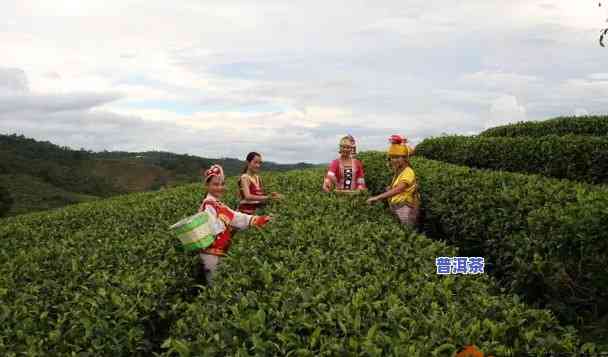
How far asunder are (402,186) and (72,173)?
98776 millimetres

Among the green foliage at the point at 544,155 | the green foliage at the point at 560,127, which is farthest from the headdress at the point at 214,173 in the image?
the green foliage at the point at 560,127

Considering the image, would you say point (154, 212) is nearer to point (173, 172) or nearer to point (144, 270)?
point (144, 270)

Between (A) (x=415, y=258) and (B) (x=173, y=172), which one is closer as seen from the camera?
(A) (x=415, y=258)

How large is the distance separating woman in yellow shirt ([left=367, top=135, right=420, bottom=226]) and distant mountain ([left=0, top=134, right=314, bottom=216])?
68.0 m

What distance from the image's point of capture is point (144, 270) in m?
6.83

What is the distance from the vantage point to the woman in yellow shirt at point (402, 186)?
8.96m

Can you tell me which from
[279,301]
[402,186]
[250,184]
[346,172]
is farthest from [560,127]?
[279,301]

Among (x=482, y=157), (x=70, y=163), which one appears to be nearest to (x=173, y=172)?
(x=70, y=163)

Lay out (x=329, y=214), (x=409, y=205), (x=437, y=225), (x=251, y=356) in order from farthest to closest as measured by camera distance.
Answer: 1. (x=437, y=225)
2. (x=409, y=205)
3. (x=329, y=214)
4. (x=251, y=356)

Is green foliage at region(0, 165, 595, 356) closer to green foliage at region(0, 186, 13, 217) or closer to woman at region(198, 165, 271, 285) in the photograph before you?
woman at region(198, 165, 271, 285)

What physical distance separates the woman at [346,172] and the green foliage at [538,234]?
5.83 feet

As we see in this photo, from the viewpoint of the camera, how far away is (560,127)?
25.0m

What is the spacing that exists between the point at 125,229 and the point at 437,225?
616 centimetres

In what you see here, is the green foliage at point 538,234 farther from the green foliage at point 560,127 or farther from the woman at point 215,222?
the green foliage at point 560,127
